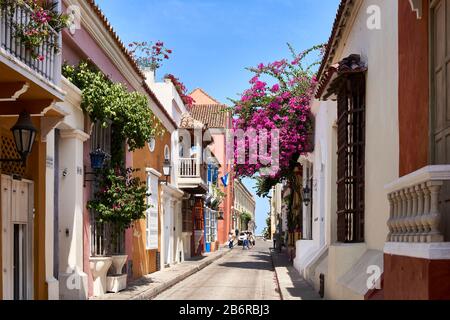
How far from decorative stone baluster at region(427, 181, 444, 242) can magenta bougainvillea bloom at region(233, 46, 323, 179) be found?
16129mm

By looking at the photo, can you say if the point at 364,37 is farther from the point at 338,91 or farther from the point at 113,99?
the point at 113,99

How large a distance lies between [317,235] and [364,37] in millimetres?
7568

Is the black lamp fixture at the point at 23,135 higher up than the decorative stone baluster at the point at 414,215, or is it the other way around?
the black lamp fixture at the point at 23,135

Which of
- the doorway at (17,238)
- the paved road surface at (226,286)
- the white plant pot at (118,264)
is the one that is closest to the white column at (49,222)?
the doorway at (17,238)

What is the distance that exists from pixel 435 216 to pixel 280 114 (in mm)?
17360

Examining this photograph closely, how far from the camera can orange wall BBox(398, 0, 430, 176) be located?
6312mm

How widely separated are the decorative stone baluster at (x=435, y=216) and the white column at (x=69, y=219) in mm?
7886

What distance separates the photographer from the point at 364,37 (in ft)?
35.2

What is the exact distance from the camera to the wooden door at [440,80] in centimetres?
602

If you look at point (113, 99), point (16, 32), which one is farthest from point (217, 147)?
point (16, 32)

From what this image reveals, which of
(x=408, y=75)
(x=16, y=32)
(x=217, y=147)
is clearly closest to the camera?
(x=408, y=75)

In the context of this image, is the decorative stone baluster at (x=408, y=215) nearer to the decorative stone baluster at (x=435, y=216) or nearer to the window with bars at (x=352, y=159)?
the decorative stone baluster at (x=435, y=216)

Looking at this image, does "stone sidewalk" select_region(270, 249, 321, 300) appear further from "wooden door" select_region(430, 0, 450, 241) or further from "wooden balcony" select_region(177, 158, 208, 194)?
"wooden balcony" select_region(177, 158, 208, 194)

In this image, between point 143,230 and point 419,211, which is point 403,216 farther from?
point 143,230
